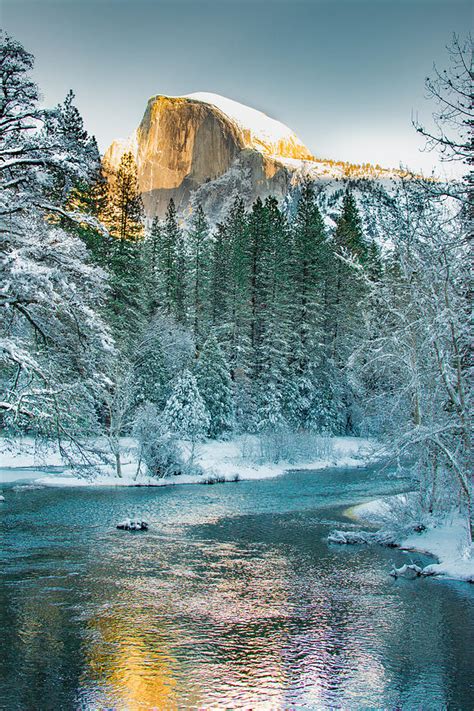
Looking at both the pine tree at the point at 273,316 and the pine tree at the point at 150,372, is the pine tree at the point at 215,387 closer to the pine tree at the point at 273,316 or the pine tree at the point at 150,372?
the pine tree at the point at 150,372

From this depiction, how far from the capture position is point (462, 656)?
37.4 feet

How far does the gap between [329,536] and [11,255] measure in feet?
50.0

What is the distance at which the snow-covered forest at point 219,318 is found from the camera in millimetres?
10109

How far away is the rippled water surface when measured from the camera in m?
9.66

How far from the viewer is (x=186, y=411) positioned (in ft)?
126

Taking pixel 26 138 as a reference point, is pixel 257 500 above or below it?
below

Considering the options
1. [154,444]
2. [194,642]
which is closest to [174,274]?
[154,444]

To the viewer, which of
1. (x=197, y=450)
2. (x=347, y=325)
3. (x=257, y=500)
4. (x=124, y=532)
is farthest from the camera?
(x=347, y=325)

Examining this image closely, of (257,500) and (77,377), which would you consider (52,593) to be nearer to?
(77,377)

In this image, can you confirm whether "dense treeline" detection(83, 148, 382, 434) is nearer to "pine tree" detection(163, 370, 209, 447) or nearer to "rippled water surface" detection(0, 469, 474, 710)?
"pine tree" detection(163, 370, 209, 447)

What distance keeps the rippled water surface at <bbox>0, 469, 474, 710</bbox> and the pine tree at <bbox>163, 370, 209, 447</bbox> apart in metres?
14.3

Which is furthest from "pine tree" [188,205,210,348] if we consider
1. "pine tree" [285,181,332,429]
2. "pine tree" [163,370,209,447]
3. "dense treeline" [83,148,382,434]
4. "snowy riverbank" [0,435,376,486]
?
"pine tree" [163,370,209,447]

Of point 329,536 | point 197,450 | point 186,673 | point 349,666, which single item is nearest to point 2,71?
point 186,673

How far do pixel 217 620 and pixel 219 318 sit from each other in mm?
44167
